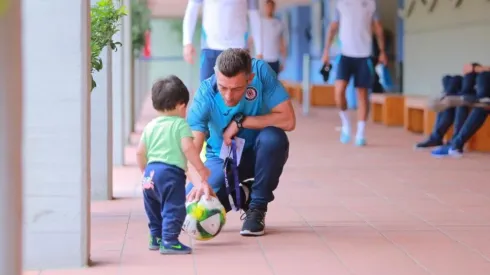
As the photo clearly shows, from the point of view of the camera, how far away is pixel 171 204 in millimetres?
4371

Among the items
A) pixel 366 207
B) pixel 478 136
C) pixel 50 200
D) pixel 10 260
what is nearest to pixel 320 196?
pixel 366 207

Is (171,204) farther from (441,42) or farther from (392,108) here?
(441,42)

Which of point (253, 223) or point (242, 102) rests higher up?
point (242, 102)

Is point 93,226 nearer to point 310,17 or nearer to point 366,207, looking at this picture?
point 366,207

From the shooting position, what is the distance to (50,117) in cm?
397

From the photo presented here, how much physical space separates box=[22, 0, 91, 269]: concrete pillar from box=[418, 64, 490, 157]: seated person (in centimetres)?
494

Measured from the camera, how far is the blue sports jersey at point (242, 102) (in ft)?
15.8

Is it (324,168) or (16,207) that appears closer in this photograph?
(16,207)

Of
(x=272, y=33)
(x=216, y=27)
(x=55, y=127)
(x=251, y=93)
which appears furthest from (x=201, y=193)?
(x=272, y=33)

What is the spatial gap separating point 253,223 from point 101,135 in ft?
5.05

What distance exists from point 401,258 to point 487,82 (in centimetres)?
432

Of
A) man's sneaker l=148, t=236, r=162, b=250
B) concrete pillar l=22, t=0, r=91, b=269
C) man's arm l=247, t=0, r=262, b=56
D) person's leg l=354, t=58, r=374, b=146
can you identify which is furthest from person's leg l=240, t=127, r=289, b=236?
person's leg l=354, t=58, r=374, b=146

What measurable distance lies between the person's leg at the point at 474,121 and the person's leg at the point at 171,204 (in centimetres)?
445

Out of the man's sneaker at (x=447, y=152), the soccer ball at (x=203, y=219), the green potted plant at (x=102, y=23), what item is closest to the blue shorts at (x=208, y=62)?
the green potted plant at (x=102, y=23)
